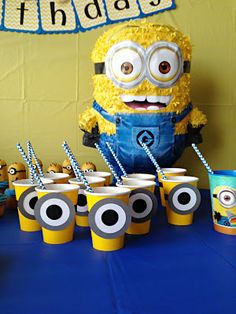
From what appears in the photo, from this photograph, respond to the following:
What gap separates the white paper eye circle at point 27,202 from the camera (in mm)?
805

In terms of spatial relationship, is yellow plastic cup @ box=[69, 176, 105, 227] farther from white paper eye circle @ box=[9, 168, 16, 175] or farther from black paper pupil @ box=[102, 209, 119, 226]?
white paper eye circle @ box=[9, 168, 16, 175]

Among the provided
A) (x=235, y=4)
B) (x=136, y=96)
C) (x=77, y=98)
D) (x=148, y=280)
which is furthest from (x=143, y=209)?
(x=235, y=4)

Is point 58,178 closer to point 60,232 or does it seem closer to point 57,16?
point 60,232

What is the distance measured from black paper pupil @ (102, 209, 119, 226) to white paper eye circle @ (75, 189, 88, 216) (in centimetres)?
17

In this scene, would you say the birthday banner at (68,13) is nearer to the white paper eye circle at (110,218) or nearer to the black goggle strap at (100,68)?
the black goggle strap at (100,68)

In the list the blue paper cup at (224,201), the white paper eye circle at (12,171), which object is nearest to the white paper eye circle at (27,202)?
the white paper eye circle at (12,171)

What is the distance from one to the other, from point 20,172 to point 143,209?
0.50 m

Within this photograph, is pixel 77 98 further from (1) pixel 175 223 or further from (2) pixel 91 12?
(1) pixel 175 223

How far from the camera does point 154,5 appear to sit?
1495mm

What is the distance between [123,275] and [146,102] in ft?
2.23

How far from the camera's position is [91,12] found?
147 cm

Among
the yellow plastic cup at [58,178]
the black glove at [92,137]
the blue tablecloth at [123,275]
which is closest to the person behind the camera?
the blue tablecloth at [123,275]

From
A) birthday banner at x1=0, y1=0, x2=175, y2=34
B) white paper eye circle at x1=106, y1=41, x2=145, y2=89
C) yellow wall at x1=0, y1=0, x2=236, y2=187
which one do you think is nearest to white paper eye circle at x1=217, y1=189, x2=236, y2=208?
white paper eye circle at x1=106, y1=41, x2=145, y2=89

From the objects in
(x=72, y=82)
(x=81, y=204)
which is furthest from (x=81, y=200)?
(x=72, y=82)
